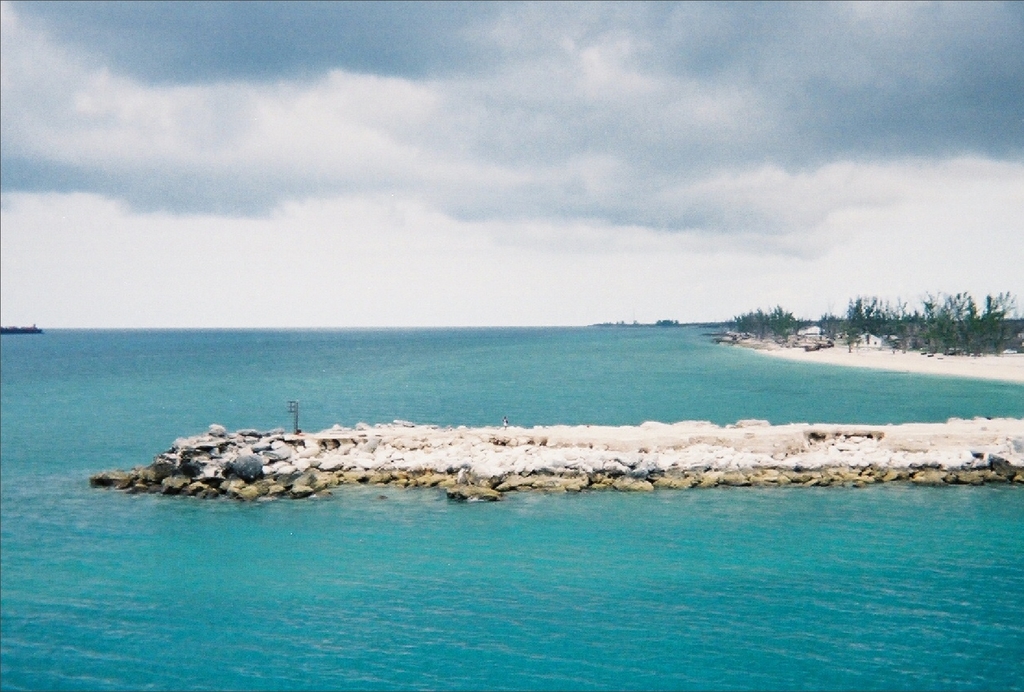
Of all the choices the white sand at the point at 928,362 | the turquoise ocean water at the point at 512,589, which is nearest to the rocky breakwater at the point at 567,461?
the turquoise ocean water at the point at 512,589

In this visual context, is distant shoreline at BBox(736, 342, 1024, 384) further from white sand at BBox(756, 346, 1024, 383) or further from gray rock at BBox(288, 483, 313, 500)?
gray rock at BBox(288, 483, 313, 500)

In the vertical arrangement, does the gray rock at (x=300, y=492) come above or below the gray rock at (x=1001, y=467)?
below

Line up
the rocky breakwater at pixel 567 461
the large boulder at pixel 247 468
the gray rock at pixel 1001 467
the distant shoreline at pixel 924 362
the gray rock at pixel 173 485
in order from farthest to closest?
the distant shoreline at pixel 924 362
the gray rock at pixel 1001 467
the large boulder at pixel 247 468
the rocky breakwater at pixel 567 461
the gray rock at pixel 173 485

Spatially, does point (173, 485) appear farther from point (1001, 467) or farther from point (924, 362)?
point (924, 362)

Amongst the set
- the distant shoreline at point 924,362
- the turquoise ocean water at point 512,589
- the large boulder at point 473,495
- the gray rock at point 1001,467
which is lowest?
the turquoise ocean water at point 512,589

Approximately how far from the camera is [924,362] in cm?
10256

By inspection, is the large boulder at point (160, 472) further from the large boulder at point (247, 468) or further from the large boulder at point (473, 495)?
the large boulder at point (473, 495)

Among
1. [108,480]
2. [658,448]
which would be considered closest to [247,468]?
[108,480]

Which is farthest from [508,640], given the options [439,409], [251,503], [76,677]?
[439,409]

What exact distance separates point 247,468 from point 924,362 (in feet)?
330

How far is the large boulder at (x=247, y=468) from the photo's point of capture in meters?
29.2

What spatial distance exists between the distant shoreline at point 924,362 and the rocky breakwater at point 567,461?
141 feet

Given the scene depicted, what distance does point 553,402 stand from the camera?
2478 inches

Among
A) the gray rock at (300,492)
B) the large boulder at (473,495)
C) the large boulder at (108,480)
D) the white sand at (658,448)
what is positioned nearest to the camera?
the large boulder at (473,495)
